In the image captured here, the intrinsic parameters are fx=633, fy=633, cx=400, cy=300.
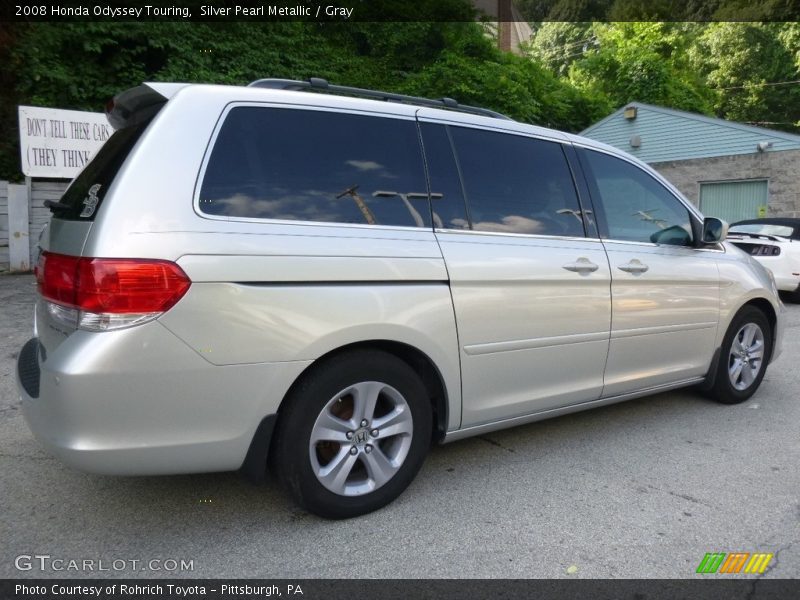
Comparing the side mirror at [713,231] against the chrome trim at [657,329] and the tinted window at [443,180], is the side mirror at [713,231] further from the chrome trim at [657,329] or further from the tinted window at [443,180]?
the tinted window at [443,180]

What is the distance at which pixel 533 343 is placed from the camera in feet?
10.8

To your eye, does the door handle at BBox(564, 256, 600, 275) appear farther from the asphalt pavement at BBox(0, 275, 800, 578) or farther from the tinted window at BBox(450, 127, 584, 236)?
the asphalt pavement at BBox(0, 275, 800, 578)

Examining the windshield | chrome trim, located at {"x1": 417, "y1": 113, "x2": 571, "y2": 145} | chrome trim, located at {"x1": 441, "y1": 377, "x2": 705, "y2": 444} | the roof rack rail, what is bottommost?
chrome trim, located at {"x1": 441, "y1": 377, "x2": 705, "y2": 444}

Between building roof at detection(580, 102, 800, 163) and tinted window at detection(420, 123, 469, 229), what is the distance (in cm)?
1777

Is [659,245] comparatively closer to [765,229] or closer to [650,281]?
[650,281]

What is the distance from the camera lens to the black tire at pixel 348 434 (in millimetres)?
2576

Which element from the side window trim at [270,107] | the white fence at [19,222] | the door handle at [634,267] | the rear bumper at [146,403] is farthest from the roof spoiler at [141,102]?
the white fence at [19,222]

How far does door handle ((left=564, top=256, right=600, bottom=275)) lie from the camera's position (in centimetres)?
343

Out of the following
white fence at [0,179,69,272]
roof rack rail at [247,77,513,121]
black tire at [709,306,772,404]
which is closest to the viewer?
roof rack rail at [247,77,513,121]

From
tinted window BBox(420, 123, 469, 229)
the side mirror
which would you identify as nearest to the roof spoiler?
tinted window BBox(420, 123, 469, 229)

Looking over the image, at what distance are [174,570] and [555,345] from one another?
6.90ft

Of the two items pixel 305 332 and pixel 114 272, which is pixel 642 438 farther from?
pixel 114 272

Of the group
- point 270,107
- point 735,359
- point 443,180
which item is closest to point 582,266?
point 443,180

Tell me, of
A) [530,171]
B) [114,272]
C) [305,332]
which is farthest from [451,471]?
[114,272]
